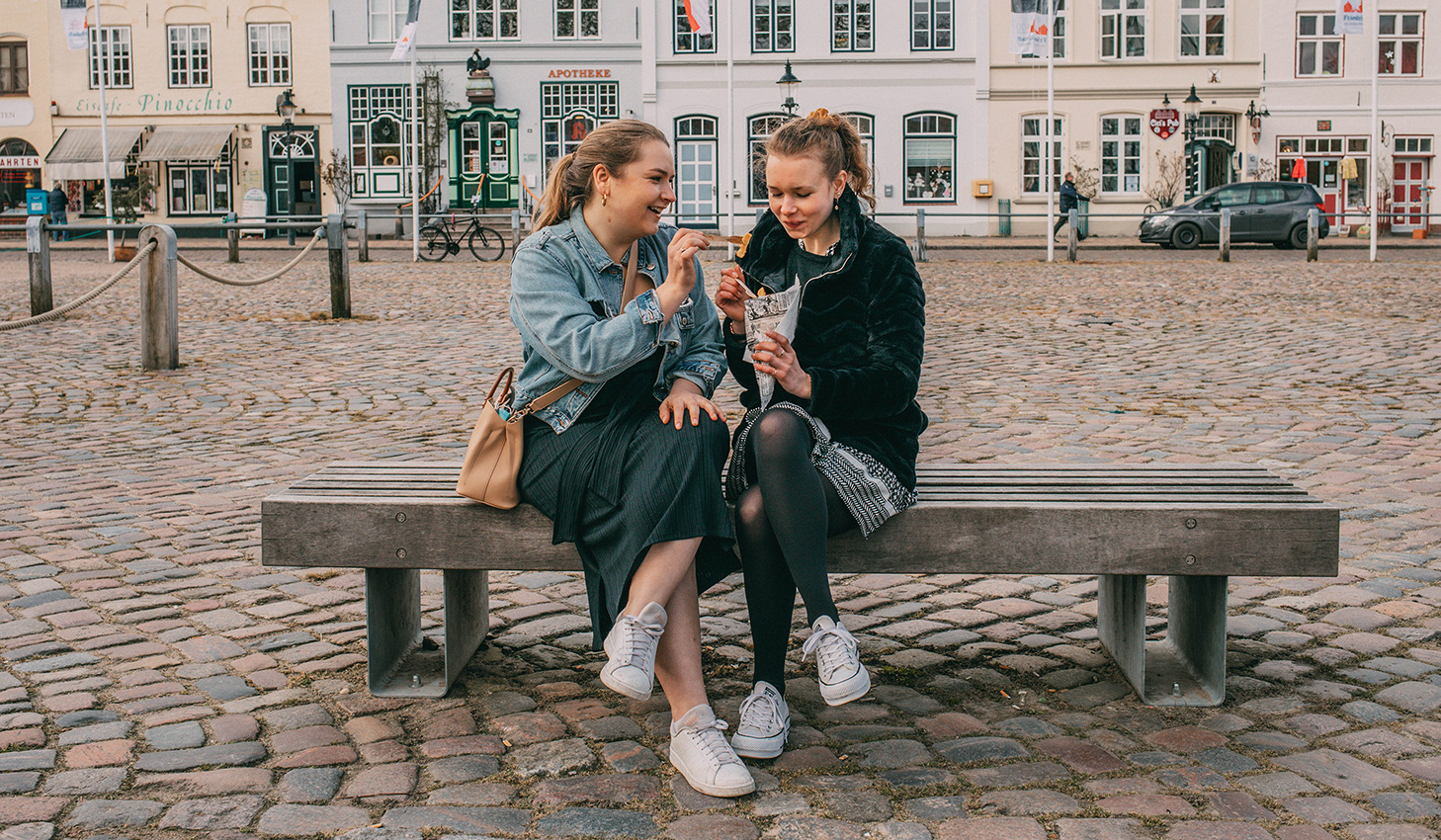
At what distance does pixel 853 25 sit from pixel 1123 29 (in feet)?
22.4

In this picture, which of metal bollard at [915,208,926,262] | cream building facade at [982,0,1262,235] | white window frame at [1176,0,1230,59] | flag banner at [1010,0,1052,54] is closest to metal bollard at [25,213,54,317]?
metal bollard at [915,208,926,262]

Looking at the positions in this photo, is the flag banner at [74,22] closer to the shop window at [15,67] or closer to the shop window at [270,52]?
the shop window at [270,52]

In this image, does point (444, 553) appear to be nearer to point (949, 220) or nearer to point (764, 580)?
point (764, 580)

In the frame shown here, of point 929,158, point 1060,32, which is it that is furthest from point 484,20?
point 1060,32

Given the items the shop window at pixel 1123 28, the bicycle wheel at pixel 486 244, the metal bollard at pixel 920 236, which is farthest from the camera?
the shop window at pixel 1123 28

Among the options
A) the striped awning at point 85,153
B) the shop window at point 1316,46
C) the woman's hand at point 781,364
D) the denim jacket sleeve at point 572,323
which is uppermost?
the shop window at point 1316,46

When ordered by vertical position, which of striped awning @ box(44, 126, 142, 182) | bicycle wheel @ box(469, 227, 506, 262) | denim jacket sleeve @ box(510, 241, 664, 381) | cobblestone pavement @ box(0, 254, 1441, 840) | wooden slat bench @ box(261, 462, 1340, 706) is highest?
striped awning @ box(44, 126, 142, 182)

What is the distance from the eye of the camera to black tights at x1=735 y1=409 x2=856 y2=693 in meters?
3.09

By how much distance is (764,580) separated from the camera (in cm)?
317

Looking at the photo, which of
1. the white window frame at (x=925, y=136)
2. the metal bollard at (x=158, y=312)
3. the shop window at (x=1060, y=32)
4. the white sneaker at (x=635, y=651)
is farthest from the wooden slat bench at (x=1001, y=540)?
the shop window at (x=1060, y=32)

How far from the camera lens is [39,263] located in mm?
13453

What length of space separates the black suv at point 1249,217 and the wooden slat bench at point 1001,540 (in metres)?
26.0

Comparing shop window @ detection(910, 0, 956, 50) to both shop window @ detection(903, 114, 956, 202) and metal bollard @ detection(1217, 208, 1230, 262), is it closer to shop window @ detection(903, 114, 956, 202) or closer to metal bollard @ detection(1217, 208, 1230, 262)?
shop window @ detection(903, 114, 956, 202)

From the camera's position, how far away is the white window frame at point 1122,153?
3612cm
